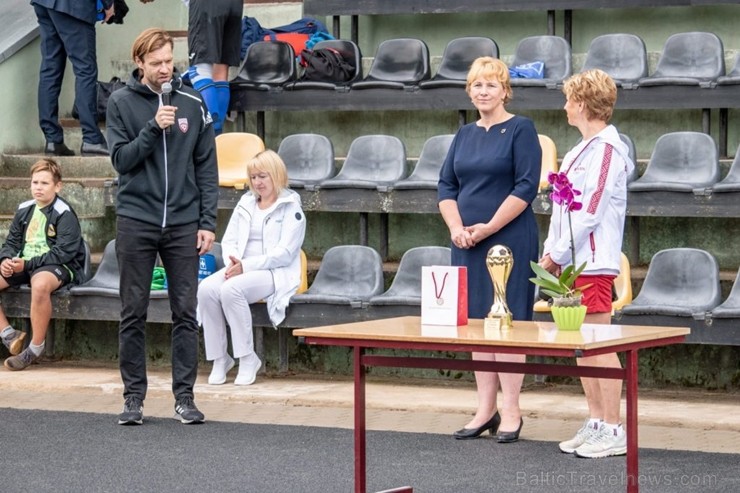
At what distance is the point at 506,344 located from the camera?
4414mm

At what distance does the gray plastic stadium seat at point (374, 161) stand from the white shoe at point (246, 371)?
1362 mm

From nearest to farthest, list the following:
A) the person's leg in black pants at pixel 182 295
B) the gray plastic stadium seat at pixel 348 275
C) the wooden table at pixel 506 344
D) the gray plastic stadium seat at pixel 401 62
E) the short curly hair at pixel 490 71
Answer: the wooden table at pixel 506 344 → the short curly hair at pixel 490 71 → the person's leg in black pants at pixel 182 295 → the gray plastic stadium seat at pixel 348 275 → the gray plastic stadium seat at pixel 401 62

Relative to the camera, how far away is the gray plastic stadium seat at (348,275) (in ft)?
26.6

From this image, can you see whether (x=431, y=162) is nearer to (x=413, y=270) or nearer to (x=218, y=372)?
(x=413, y=270)

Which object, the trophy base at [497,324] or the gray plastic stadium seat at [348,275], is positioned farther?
the gray plastic stadium seat at [348,275]

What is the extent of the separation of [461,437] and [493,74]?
1589 mm

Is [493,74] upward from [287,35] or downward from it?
downward

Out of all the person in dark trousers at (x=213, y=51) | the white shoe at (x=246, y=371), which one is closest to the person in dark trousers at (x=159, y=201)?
the white shoe at (x=246, y=371)

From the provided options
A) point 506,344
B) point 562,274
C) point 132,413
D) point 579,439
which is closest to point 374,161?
point 132,413

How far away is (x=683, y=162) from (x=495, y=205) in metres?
2.58

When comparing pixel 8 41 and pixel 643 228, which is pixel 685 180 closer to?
pixel 643 228

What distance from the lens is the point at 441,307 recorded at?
16.0 ft

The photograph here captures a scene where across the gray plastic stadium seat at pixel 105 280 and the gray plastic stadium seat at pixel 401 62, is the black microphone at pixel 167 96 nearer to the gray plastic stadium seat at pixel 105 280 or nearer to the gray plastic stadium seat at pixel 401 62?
the gray plastic stadium seat at pixel 105 280

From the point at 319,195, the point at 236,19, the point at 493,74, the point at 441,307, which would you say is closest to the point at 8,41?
the point at 236,19
